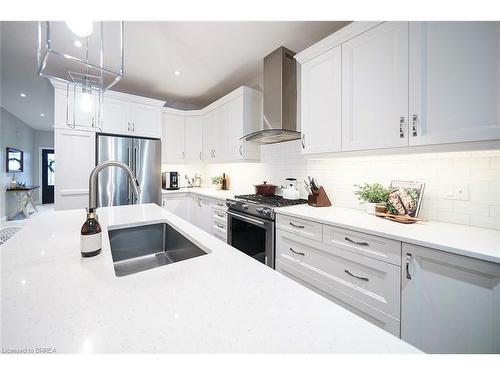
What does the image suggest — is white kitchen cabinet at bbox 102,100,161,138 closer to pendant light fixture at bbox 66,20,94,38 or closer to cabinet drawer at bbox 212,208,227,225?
cabinet drawer at bbox 212,208,227,225

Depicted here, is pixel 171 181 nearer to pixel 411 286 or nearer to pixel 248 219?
pixel 248 219

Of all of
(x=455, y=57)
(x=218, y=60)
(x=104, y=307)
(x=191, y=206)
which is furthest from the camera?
(x=191, y=206)

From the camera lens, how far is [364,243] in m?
1.32

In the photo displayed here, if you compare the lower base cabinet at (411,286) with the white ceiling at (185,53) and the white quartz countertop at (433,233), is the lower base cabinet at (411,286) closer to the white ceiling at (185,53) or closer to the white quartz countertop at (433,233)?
the white quartz countertop at (433,233)

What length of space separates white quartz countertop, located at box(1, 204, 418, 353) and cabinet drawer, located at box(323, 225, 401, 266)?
2.90ft

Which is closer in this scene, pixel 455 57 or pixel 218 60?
pixel 455 57

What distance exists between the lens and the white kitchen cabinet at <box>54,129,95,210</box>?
264cm

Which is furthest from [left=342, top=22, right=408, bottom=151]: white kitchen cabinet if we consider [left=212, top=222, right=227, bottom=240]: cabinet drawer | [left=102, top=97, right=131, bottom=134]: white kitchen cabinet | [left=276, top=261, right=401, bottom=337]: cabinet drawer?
[left=102, top=97, right=131, bottom=134]: white kitchen cabinet

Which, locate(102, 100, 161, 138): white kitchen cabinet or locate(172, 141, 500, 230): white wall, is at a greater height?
locate(102, 100, 161, 138): white kitchen cabinet

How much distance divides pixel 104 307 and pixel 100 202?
9.05 feet

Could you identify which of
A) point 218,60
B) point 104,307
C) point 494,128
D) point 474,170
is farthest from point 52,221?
point 474,170

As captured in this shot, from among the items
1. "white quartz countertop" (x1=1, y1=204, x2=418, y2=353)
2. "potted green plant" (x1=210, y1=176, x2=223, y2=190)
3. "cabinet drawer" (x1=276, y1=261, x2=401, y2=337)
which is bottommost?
"cabinet drawer" (x1=276, y1=261, x2=401, y2=337)

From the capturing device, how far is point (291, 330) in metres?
0.44
